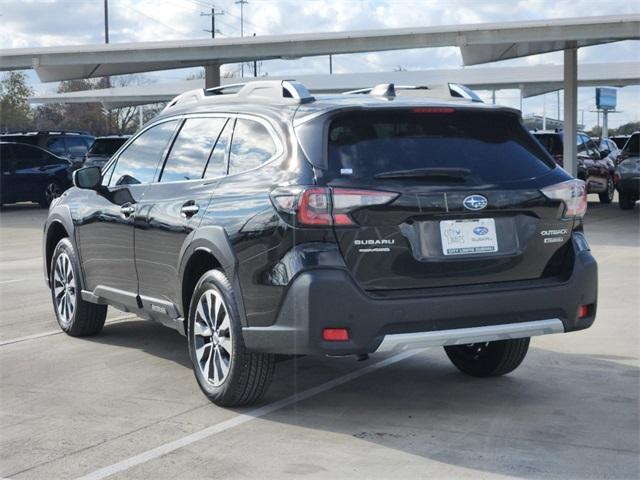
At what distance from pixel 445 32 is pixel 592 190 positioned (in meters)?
5.98

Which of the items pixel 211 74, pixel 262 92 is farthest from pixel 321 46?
pixel 262 92

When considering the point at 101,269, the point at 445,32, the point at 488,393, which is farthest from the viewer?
the point at 445,32

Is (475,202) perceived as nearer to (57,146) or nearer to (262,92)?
(262,92)

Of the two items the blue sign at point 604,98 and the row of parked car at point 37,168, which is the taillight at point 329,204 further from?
the blue sign at point 604,98

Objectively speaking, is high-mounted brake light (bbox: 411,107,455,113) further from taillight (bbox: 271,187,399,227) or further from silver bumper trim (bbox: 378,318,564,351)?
silver bumper trim (bbox: 378,318,564,351)

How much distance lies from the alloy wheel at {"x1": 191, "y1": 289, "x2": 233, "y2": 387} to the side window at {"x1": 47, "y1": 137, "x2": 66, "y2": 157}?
2354cm

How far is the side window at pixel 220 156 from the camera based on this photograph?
6.33 meters

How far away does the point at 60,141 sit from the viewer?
29047mm

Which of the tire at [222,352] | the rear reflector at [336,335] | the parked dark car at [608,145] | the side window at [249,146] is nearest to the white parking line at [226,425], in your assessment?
the tire at [222,352]

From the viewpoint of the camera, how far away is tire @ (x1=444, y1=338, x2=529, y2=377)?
22.0 feet

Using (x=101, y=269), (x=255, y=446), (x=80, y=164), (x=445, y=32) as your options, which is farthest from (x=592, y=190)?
(x=255, y=446)

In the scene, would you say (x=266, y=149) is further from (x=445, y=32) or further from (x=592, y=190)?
(x=592, y=190)

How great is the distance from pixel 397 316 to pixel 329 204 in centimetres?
67

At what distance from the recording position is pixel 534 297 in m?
5.78
